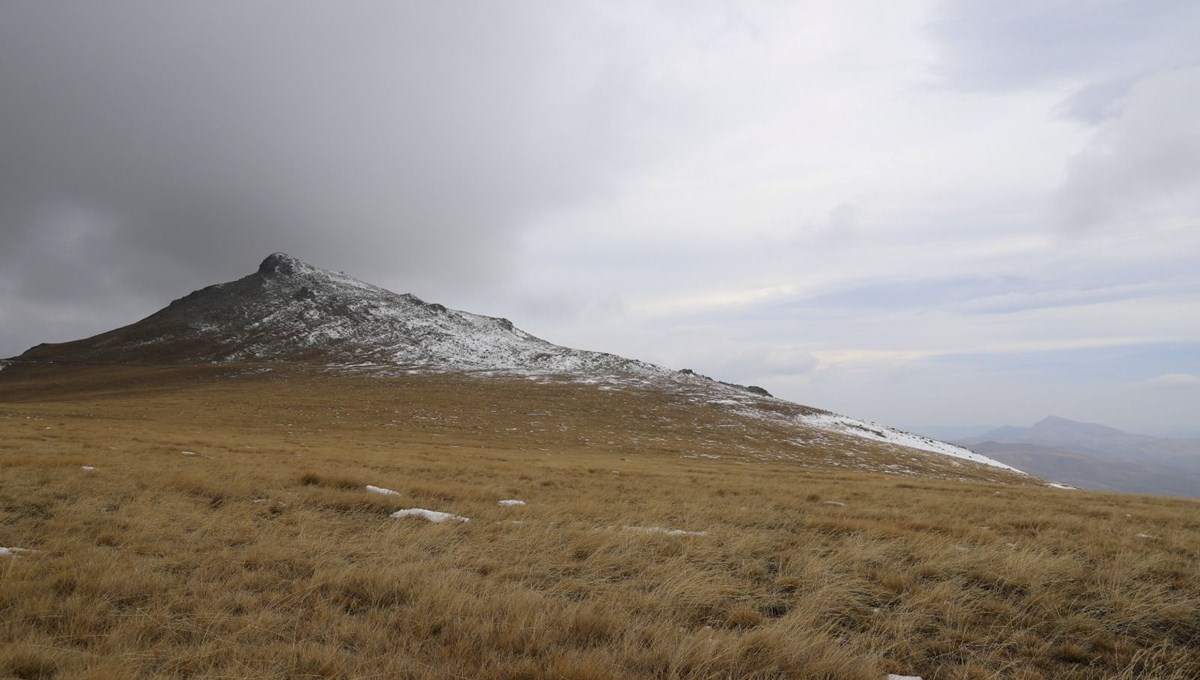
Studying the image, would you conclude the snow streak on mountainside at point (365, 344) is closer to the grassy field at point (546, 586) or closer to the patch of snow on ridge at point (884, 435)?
the patch of snow on ridge at point (884, 435)

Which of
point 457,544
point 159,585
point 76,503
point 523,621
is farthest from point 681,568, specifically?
point 76,503

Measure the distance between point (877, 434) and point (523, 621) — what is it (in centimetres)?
7076

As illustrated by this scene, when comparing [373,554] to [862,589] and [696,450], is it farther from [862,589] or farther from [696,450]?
[696,450]

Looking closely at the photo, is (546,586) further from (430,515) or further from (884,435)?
(884,435)

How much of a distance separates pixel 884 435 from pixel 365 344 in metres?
92.5

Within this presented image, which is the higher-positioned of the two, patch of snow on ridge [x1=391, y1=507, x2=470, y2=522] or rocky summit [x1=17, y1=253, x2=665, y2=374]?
rocky summit [x1=17, y1=253, x2=665, y2=374]

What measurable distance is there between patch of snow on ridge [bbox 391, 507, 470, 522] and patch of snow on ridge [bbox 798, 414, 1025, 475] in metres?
61.4

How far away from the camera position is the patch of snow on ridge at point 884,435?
62.0 metres

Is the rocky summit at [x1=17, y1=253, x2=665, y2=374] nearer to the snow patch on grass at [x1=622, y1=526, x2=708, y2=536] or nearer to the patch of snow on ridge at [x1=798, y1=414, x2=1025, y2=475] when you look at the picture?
the patch of snow on ridge at [x1=798, y1=414, x2=1025, y2=475]

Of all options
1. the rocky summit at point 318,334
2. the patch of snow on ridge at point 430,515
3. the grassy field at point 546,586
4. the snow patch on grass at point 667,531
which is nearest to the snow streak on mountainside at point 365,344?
the rocky summit at point 318,334

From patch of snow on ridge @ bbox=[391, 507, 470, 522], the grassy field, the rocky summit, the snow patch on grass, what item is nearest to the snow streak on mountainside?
the rocky summit

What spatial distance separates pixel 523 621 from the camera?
15.5 ft

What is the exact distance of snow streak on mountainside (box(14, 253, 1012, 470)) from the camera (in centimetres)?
7781

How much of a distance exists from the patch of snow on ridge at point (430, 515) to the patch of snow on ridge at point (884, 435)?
6136 centimetres
